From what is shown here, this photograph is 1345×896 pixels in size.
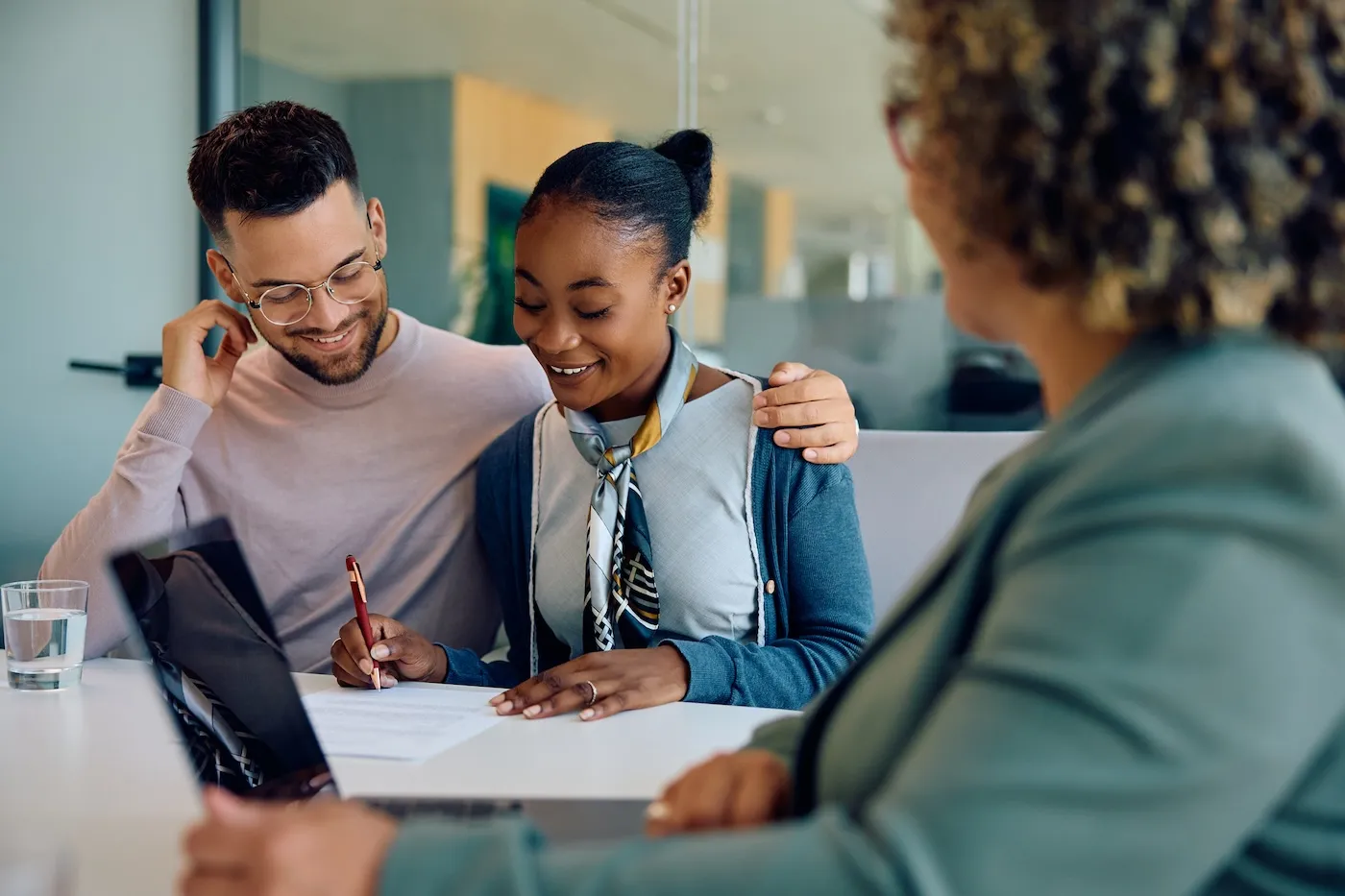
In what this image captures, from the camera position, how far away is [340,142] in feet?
5.98

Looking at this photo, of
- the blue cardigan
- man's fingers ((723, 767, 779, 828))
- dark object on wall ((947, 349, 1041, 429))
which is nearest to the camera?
man's fingers ((723, 767, 779, 828))

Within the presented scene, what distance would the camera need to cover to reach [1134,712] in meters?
0.49

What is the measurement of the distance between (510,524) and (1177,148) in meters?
1.25

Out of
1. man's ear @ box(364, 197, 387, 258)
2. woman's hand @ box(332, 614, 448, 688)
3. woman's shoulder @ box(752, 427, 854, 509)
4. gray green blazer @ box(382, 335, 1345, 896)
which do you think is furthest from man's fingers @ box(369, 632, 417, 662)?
gray green blazer @ box(382, 335, 1345, 896)

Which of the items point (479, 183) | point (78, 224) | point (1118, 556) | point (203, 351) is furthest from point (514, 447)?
point (78, 224)

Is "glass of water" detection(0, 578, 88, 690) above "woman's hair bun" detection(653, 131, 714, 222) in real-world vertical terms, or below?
below

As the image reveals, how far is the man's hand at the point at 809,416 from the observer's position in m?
1.55

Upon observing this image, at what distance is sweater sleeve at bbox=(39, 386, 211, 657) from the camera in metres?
1.67

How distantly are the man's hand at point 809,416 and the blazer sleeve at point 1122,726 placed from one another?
101 cm

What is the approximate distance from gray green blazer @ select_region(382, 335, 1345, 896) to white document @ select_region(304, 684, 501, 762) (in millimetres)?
592

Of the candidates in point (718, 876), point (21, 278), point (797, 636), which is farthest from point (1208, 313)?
point (21, 278)

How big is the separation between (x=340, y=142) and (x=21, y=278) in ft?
6.63

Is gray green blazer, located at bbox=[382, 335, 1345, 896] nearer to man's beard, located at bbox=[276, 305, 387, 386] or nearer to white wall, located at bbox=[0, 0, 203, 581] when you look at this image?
man's beard, located at bbox=[276, 305, 387, 386]

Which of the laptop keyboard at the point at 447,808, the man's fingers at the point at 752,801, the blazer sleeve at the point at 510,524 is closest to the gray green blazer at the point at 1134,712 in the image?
the man's fingers at the point at 752,801
